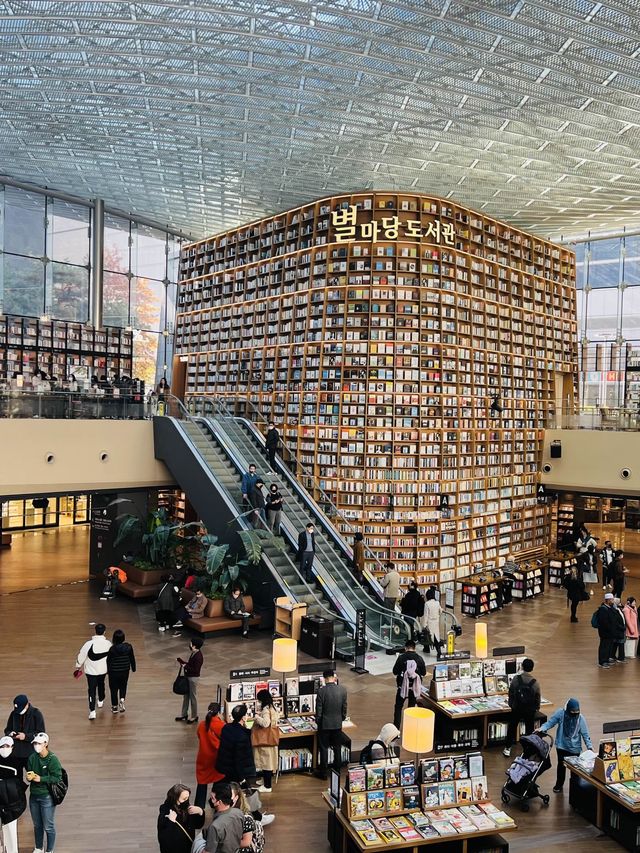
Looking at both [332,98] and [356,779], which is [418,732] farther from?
[332,98]

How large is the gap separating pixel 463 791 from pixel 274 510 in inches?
293

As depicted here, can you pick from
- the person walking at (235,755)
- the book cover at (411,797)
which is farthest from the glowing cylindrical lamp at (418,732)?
the person walking at (235,755)

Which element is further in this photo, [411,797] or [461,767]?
[461,767]

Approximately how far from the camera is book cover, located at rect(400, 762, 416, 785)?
18.9 feet

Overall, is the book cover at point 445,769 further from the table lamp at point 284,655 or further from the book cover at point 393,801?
the table lamp at point 284,655

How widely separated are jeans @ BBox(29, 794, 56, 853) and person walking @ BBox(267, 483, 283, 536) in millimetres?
7507

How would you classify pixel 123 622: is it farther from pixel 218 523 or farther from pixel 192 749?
pixel 192 749

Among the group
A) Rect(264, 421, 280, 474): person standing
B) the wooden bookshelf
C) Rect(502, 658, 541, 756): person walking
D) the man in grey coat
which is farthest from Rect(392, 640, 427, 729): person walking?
Rect(264, 421, 280, 474): person standing

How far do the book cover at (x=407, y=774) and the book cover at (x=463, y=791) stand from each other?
0.35m

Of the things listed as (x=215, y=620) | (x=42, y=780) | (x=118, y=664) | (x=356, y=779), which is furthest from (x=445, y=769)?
(x=215, y=620)

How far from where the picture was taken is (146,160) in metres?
18.1

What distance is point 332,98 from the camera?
13703 millimetres

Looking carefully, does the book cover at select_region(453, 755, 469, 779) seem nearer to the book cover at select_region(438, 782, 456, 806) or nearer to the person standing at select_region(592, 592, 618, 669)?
the book cover at select_region(438, 782, 456, 806)

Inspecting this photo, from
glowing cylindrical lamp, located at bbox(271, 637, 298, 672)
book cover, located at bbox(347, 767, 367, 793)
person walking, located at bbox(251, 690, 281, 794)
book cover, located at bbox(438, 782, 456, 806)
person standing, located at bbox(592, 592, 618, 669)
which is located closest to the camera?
book cover, located at bbox(347, 767, 367, 793)
